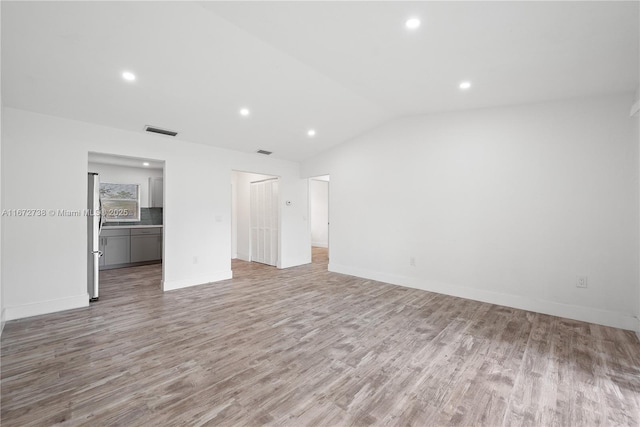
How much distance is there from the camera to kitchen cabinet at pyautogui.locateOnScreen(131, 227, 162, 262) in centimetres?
627

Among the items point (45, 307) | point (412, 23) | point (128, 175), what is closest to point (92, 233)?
point (45, 307)

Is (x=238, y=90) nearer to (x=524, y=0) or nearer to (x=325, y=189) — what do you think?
(x=524, y=0)

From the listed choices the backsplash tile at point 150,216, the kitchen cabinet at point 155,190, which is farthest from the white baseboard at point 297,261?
the kitchen cabinet at point 155,190

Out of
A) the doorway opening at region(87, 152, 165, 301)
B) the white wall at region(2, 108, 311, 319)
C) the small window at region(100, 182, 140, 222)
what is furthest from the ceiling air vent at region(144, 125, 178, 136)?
the small window at region(100, 182, 140, 222)

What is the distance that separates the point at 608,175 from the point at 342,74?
11.2ft

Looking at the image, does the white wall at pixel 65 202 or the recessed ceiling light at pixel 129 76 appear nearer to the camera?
the recessed ceiling light at pixel 129 76

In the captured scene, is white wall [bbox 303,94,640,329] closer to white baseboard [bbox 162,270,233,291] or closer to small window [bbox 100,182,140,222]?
white baseboard [bbox 162,270,233,291]

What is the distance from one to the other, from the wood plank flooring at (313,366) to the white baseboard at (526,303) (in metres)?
0.14

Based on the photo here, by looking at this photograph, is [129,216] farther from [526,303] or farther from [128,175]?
[526,303]

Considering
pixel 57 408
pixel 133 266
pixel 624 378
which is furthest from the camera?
pixel 133 266

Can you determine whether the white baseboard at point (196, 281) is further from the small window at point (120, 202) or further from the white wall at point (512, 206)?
the small window at point (120, 202)

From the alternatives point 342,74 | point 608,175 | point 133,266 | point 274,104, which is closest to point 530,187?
point 608,175

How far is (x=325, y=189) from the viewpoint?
1034 cm

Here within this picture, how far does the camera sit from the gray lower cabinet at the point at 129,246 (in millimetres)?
5914
